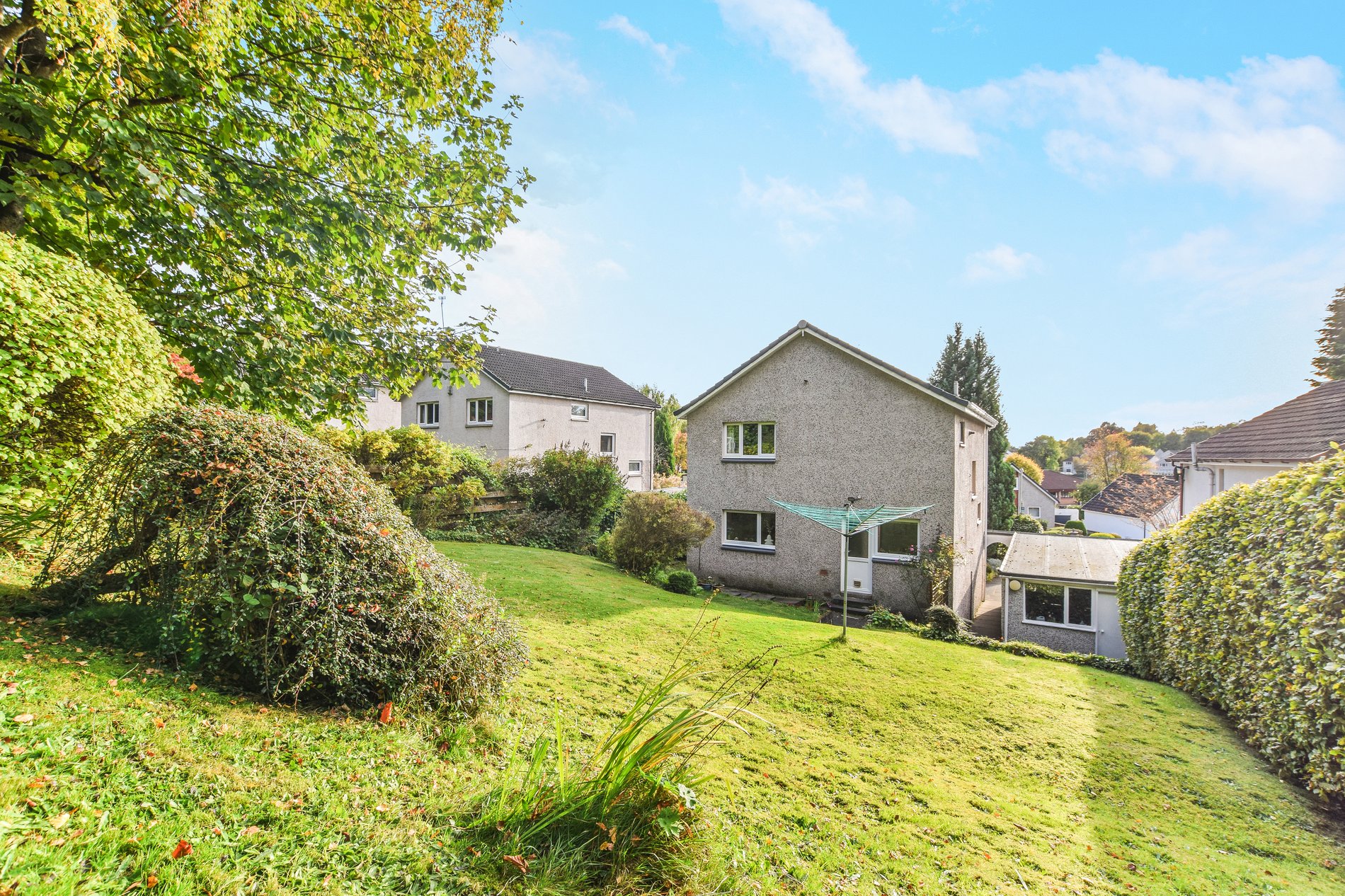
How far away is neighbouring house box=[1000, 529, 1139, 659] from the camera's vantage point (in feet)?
50.4

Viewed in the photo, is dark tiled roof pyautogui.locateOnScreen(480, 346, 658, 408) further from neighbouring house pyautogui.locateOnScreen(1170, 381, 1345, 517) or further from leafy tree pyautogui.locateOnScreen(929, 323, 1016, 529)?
neighbouring house pyautogui.locateOnScreen(1170, 381, 1345, 517)

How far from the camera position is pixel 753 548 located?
17328 millimetres

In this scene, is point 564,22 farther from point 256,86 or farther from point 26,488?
point 26,488

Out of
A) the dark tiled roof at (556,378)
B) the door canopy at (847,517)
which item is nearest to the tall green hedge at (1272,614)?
the door canopy at (847,517)

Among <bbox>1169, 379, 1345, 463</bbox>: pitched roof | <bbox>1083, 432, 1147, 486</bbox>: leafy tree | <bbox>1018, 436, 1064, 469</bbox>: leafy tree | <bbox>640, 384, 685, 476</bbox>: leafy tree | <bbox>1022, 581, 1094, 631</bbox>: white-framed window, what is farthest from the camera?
<bbox>1018, 436, 1064, 469</bbox>: leafy tree

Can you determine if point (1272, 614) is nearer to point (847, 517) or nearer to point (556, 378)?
point (847, 517)

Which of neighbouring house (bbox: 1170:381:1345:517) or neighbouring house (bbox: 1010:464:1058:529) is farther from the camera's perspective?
neighbouring house (bbox: 1010:464:1058:529)

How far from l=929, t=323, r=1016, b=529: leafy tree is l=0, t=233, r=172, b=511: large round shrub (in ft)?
105

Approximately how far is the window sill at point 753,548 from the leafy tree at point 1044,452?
254 ft

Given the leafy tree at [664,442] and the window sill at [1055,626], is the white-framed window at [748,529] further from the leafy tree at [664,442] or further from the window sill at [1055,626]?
the leafy tree at [664,442]

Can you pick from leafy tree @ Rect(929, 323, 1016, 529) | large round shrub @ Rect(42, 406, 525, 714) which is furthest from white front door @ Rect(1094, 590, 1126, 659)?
large round shrub @ Rect(42, 406, 525, 714)

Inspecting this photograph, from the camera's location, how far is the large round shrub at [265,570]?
3479 mm

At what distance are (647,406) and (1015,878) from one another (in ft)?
103

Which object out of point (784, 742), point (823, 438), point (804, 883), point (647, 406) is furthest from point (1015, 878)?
point (647, 406)
